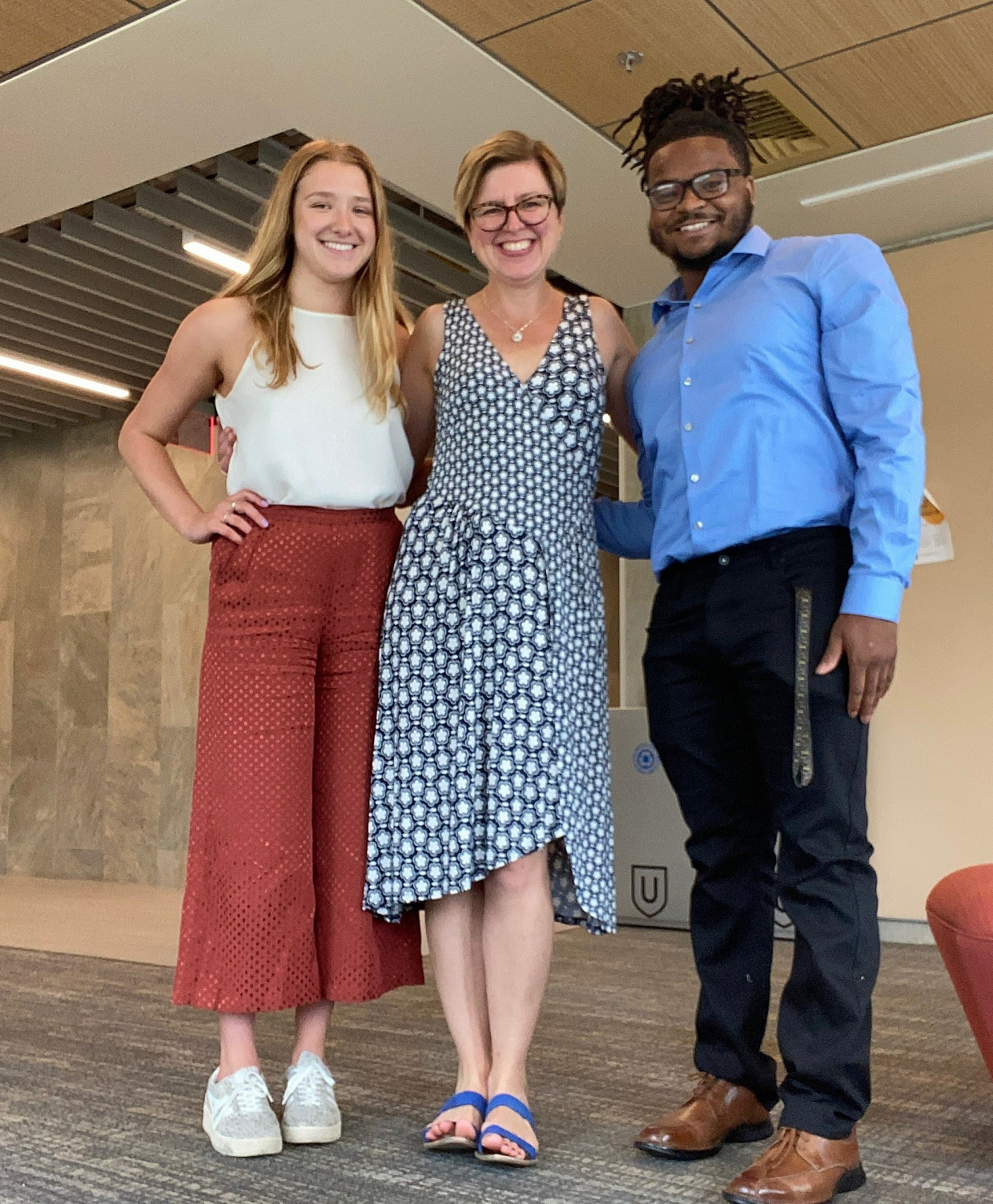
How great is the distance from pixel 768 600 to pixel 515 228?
71cm

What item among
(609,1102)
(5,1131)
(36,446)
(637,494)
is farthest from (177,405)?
(36,446)

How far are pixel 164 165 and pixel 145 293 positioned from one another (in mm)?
1872

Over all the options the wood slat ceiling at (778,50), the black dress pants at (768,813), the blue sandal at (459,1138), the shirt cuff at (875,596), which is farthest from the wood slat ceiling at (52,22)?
the blue sandal at (459,1138)

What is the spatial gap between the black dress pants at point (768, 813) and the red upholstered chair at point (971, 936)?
0.55 feet

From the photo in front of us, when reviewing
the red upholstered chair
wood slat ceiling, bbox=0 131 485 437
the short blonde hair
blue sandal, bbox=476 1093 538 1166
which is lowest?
blue sandal, bbox=476 1093 538 1166

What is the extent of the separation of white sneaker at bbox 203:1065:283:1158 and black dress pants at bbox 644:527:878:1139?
0.64 metres

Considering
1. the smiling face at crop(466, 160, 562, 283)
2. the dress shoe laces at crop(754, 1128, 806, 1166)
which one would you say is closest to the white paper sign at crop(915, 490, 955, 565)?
the smiling face at crop(466, 160, 562, 283)

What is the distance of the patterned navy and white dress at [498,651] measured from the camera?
184 cm

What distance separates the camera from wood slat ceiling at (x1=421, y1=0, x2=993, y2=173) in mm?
3645

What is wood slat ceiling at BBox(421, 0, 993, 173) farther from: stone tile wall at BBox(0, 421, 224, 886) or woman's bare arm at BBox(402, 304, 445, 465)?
stone tile wall at BBox(0, 421, 224, 886)

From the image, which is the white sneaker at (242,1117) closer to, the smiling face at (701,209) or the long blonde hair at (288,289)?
the long blonde hair at (288,289)

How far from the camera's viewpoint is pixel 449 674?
6.19 feet

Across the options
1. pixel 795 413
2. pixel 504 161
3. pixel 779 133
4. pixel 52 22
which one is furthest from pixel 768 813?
pixel 779 133

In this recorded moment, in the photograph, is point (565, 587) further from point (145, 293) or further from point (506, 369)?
point (145, 293)
